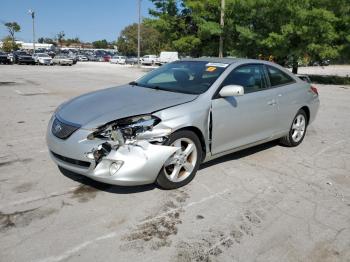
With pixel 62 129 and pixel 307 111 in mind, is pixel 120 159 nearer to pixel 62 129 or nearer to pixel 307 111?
pixel 62 129

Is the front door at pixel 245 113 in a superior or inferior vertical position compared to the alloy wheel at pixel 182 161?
superior

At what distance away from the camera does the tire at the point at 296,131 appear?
20.6ft

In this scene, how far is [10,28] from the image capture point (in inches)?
4176

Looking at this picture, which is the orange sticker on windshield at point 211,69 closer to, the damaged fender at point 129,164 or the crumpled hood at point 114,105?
the crumpled hood at point 114,105

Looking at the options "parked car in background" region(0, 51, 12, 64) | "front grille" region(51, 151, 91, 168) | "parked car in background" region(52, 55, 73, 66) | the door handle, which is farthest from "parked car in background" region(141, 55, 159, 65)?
"front grille" region(51, 151, 91, 168)

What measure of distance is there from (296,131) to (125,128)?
11.8 feet

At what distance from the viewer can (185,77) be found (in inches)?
202

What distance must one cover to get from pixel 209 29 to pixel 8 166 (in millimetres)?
23230

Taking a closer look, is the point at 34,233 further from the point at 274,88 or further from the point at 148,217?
the point at 274,88

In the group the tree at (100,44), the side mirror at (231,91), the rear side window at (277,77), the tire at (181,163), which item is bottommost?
the tire at (181,163)

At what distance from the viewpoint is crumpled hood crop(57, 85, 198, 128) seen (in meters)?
3.98

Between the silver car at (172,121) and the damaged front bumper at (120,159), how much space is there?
0.01 meters

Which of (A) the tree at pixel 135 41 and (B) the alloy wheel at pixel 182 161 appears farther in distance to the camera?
(A) the tree at pixel 135 41

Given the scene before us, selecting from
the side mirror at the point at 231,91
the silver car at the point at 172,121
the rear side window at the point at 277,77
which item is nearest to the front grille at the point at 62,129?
the silver car at the point at 172,121
